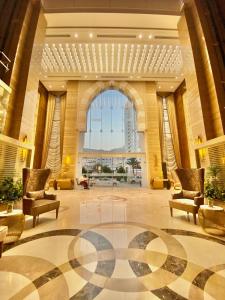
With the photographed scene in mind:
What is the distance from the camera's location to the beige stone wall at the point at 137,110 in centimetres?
1095

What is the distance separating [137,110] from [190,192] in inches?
337

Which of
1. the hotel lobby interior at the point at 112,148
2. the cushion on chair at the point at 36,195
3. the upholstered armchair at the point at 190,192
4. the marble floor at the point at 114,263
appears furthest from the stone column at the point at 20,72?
the upholstered armchair at the point at 190,192

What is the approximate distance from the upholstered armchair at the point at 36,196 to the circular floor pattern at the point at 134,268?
0.74 m

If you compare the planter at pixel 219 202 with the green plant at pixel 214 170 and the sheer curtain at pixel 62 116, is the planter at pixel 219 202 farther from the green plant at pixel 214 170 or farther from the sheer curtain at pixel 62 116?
the sheer curtain at pixel 62 116

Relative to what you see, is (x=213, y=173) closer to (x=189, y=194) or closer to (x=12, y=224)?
(x=189, y=194)

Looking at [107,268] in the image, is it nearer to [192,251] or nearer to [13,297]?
[13,297]

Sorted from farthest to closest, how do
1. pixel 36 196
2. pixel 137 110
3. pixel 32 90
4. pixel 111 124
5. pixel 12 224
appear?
pixel 111 124, pixel 137 110, pixel 32 90, pixel 36 196, pixel 12 224

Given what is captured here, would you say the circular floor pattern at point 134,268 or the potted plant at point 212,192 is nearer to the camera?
the circular floor pattern at point 134,268

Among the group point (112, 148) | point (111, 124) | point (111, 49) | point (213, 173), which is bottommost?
point (213, 173)

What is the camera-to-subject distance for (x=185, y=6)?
6379 millimetres

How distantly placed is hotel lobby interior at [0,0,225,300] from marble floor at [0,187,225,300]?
0.05 feet

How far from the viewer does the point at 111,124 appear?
42.1 ft

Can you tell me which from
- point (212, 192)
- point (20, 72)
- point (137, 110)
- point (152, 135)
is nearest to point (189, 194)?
point (212, 192)

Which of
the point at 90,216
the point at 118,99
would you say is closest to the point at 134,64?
the point at 118,99
